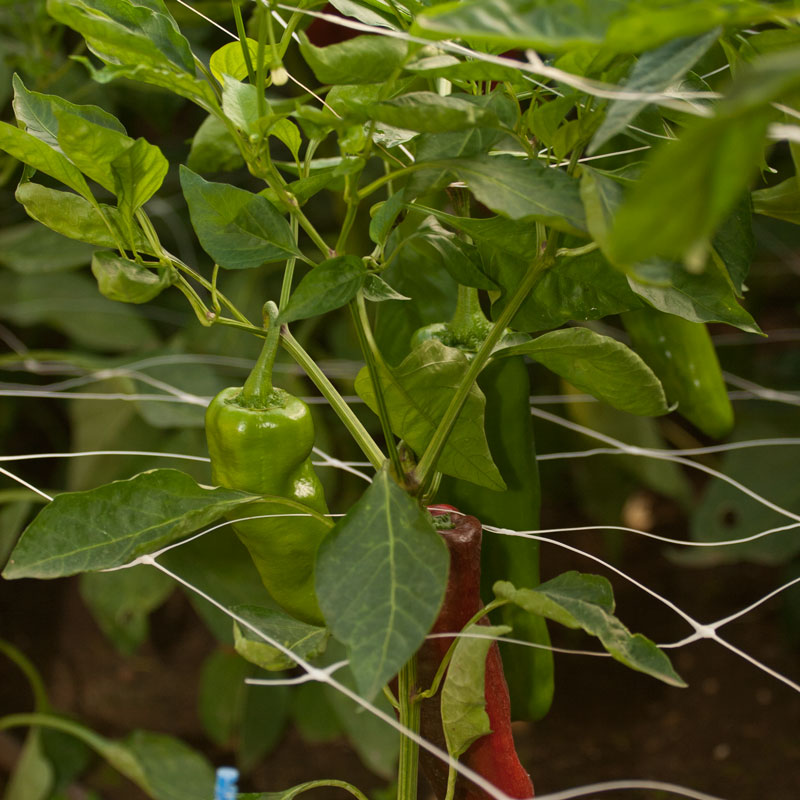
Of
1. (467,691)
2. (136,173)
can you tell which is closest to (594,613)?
(467,691)

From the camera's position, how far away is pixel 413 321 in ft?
1.81

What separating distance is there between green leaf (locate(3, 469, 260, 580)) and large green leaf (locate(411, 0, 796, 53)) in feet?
0.76

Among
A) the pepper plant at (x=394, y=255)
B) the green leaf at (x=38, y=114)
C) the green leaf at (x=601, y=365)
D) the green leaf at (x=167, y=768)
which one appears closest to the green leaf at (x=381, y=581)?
the pepper plant at (x=394, y=255)

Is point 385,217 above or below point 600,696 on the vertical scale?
above

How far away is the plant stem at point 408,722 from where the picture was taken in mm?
431

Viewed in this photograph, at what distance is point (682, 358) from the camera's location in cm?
62

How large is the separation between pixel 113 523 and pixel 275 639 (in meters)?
0.09

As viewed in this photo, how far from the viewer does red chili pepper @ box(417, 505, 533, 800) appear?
431 mm

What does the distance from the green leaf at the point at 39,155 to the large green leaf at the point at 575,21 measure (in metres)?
0.21

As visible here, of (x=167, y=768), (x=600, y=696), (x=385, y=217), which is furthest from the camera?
(x=600, y=696)

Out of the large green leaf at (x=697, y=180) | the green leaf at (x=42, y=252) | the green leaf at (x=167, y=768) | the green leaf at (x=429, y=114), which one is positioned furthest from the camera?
the green leaf at (x=42, y=252)

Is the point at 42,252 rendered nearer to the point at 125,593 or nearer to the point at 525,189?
the point at 125,593

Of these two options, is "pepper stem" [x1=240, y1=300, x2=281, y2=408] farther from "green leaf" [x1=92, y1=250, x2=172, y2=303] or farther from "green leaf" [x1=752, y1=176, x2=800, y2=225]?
"green leaf" [x1=752, y1=176, x2=800, y2=225]

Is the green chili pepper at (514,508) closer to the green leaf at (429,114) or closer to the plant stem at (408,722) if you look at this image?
the plant stem at (408,722)
